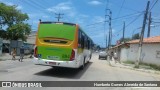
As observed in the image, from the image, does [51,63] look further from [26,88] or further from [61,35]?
[26,88]

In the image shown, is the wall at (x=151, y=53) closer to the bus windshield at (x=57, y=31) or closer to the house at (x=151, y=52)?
the house at (x=151, y=52)

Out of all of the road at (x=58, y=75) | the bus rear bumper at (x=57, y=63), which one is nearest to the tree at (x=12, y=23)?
the road at (x=58, y=75)

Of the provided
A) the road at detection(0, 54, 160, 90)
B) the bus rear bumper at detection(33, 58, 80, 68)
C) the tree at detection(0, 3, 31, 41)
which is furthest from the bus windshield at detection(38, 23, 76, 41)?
the tree at detection(0, 3, 31, 41)

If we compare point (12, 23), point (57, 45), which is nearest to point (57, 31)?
point (57, 45)

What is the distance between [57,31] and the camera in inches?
678

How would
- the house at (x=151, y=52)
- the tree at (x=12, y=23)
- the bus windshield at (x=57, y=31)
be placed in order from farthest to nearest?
the tree at (x=12, y=23) < the house at (x=151, y=52) < the bus windshield at (x=57, y=31)

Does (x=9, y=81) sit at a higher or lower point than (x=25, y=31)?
lower

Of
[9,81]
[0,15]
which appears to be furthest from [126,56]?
[9,81]

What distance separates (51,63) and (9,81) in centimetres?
423

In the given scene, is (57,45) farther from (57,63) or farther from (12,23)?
(12,23)

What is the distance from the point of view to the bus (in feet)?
55.8

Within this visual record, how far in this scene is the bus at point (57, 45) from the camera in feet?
55.8

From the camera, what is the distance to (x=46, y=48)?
56.0ft

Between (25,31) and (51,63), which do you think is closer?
(51,63)
